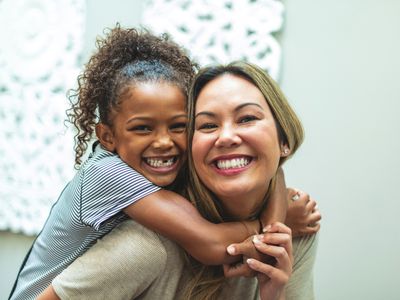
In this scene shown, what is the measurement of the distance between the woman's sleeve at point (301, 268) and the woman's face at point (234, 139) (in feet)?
0.92

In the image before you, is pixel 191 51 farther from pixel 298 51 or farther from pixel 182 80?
pixel 182 80

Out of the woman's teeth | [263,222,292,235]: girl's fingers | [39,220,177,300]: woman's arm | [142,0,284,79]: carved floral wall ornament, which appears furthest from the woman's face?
[142,0,284,79]: carved floral wall ornament

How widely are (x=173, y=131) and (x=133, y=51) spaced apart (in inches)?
10.5

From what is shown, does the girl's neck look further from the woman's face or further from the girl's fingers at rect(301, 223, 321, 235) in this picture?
the girl's fingers at rect(301, 223, 321, 235)

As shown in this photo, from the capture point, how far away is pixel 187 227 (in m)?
1.08

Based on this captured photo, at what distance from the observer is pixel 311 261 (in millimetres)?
1332

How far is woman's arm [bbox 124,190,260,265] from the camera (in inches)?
42.3

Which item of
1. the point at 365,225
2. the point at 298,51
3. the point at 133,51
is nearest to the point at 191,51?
the point at 298,51

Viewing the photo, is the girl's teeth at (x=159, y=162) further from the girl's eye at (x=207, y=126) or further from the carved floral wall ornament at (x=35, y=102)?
the carved floral wall ornament at (x=35, y=102)

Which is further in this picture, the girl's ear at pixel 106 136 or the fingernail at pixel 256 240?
the girl's ear at pixel 106 136

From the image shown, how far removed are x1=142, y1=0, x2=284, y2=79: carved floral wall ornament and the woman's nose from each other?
2.92ft

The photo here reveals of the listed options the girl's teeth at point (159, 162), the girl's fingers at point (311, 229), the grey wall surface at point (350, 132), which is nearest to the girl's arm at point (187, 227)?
the girl's teeth at point (159, 162)

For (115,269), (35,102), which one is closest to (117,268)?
(115,269)

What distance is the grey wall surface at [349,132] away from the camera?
1859mm
